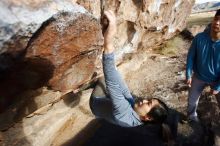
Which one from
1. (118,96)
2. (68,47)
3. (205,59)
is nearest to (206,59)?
(205,59)

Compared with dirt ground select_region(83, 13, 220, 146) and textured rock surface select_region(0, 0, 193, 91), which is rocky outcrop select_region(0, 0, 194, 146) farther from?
dirt ground select_region(83, 13, 220, 146)

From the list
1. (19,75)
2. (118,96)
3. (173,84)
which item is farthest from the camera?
(173,84)

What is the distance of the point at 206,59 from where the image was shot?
446 cm

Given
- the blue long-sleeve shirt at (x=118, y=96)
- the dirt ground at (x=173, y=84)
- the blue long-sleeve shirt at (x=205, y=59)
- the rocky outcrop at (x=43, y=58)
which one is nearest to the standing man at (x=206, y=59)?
the blue long-sleeve shirt at (x=205, y=59)

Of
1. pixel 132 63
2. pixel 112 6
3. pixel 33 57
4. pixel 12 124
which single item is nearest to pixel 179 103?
pixel 132 63

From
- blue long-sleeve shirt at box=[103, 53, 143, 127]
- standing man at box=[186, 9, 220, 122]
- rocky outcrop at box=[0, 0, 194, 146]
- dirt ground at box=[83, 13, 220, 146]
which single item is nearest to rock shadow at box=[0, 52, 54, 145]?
rocky outcrop at box=[0, 0, 194, 146]

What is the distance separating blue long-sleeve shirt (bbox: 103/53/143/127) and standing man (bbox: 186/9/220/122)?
153 cm

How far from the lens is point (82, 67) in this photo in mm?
3207

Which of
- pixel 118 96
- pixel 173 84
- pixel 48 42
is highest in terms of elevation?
pixel 48 42

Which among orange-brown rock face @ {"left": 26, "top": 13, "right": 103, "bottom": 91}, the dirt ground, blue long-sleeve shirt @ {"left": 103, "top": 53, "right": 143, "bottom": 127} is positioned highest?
orange-brown rock face @ {"left": 26, "top": 13, "right": 103, "bottom": 91}

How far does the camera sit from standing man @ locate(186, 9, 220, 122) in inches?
169

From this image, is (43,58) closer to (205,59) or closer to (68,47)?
(68,47)

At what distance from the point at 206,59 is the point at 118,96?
1953 mm

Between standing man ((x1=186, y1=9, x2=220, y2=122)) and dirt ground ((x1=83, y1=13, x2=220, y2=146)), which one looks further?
dirt ground ((x1=83, y1=13, x2=220, y2=146))
